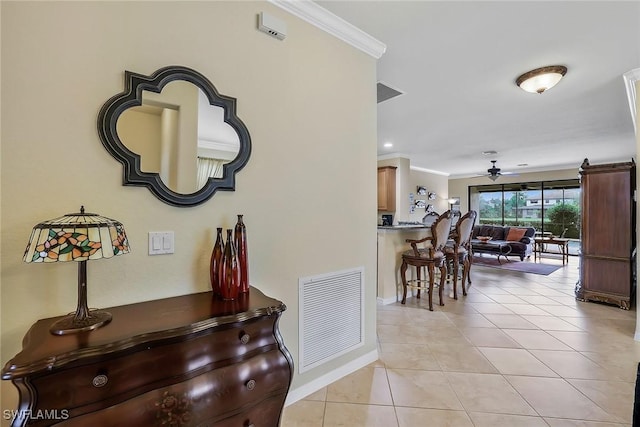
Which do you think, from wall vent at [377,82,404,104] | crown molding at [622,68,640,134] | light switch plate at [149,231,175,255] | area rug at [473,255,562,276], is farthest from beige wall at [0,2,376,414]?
Answer: area rug at [473,255,562,276]

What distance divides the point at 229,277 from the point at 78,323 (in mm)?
560

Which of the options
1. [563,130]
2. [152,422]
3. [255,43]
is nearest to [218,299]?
[152,422]

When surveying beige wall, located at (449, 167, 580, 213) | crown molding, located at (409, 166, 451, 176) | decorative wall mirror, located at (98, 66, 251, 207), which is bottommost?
decorative wall mirror, located at (98, 66, 251, 207)

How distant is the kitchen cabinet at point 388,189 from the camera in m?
6.46

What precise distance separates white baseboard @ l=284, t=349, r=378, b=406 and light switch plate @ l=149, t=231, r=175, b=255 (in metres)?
1.17

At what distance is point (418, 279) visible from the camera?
3922mm

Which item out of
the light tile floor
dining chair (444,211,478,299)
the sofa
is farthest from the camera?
the sofa

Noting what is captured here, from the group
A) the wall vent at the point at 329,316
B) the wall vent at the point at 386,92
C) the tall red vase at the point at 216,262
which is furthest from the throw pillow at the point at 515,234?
the tall red vase at the point at 216,262

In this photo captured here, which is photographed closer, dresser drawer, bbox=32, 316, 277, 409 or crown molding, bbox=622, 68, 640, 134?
dresser drawer, bbox=32, 316, 277, 409

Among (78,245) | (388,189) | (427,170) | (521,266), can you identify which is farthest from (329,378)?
(427,170)

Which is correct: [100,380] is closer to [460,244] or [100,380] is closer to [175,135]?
[175,135]

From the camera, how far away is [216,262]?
1404 millimetres

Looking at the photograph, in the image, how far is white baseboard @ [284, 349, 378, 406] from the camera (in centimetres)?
184

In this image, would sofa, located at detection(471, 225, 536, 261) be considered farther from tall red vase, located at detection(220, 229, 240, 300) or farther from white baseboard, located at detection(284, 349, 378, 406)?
tall red vase, located at detection(220, 229, 240, 300)
